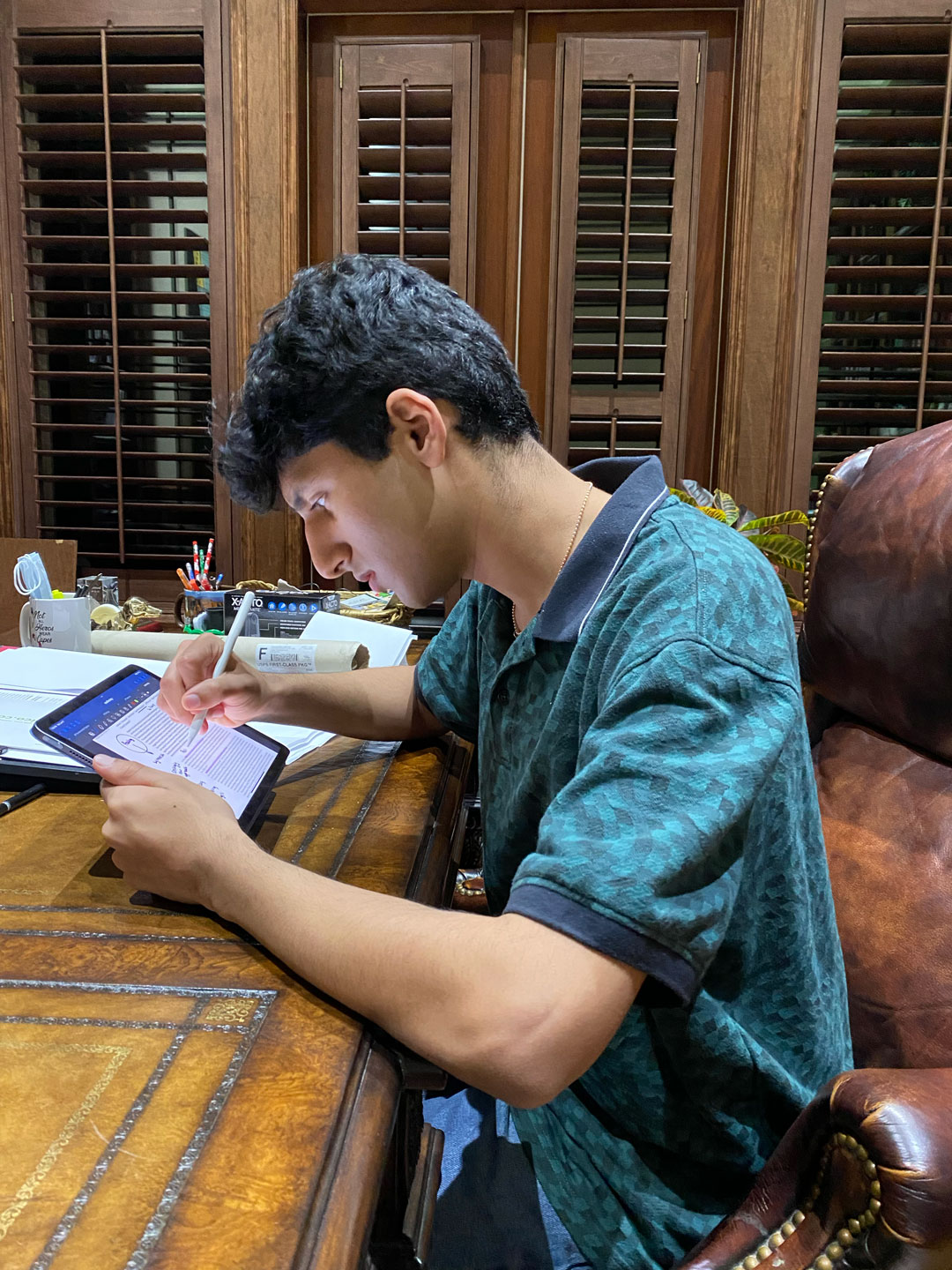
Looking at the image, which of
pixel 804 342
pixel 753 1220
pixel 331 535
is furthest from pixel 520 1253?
pixel 804 342

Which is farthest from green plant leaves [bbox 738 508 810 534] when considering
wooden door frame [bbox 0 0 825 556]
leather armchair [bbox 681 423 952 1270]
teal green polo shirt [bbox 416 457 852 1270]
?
teal green polo shirt [bbox 416 457 852 1270]

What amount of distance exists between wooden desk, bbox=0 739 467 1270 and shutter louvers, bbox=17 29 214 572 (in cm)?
200

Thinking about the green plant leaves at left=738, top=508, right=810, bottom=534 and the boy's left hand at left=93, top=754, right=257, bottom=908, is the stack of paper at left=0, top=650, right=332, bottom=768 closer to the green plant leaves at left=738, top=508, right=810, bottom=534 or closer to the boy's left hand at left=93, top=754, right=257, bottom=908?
the boy's left hand at left=93, top=754, right=257, bottom=908

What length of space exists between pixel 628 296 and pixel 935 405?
0.87 metres

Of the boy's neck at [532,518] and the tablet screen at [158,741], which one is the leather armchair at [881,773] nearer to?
the boy's neck at [532,518]

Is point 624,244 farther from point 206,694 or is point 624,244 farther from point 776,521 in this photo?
point 206,694

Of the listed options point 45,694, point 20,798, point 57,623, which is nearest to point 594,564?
point 20,798

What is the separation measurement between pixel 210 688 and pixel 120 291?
1972mm

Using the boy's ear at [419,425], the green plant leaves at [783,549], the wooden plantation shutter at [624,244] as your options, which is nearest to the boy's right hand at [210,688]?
the boy's ear at [419,425]

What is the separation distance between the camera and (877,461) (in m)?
1.01

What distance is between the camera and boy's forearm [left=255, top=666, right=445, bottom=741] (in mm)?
1118

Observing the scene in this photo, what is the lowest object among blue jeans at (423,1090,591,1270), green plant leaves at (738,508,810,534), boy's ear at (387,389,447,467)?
blue jeans at (423,1090,591,1270)

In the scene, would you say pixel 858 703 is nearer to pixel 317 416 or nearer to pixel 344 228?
pixel 317 416

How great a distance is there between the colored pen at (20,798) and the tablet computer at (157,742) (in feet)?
0.40
